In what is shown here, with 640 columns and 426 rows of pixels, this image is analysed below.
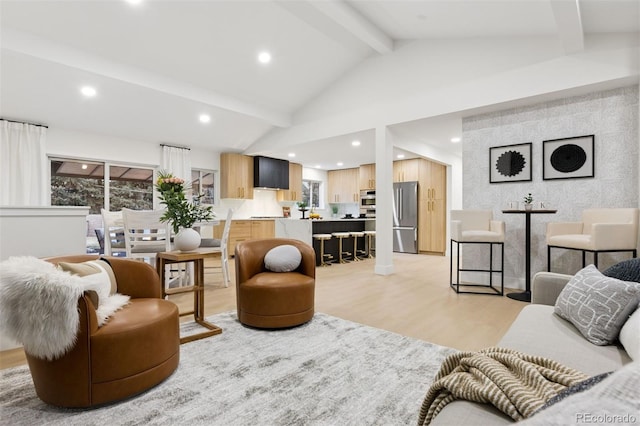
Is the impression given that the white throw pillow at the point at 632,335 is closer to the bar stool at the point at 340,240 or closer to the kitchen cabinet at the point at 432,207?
the bar stool at the point at 340,240

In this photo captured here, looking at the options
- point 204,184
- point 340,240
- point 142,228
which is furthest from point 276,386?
point 204,184

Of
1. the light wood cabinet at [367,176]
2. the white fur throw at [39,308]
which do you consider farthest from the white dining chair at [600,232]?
the light wood cabinet at [367,176]

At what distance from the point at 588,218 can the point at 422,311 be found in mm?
2162

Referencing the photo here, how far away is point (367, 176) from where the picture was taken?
29.9ft

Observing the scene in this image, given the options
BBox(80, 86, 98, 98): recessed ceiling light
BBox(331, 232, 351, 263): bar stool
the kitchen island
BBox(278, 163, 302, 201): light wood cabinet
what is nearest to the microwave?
the kitchen island

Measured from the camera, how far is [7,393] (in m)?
1.76

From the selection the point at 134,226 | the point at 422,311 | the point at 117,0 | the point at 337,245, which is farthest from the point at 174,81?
the point at 422,311

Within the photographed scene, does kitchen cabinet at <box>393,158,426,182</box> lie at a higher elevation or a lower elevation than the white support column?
higher

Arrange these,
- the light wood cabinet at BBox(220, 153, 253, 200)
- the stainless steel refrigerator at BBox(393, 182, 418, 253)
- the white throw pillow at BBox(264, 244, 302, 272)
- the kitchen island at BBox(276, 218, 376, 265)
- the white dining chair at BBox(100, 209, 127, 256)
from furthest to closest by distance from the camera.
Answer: the stainless steel refrigerator at BBox(393, 182, 418, 253)
the light wood cabinet at BBox(220, 153, 253, 200)
the kitchen island at BBox(276, 218, 376, 265)
the white dining chair at BBox(100, 209, 127, 256)
the white throw pillow at BBox(264, 244, 302, 272)

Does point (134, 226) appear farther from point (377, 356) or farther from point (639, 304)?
point (639, 304)

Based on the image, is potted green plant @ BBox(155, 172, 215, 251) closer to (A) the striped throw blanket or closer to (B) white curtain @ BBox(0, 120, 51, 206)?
(A) the striped throw blanket

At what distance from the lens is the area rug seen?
1.54m

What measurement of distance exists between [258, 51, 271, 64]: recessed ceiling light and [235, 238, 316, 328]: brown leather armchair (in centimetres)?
325

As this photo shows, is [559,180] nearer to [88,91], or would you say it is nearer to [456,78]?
[456,78]
